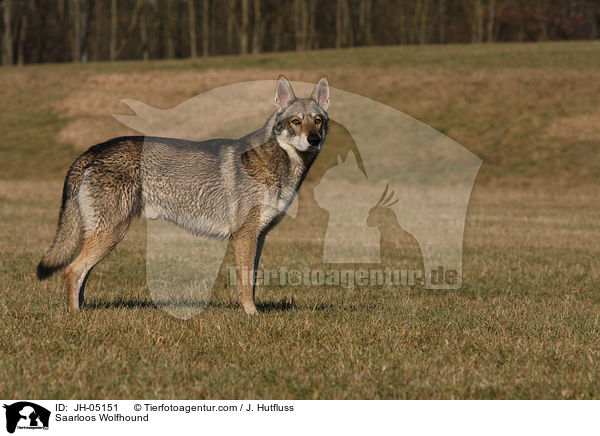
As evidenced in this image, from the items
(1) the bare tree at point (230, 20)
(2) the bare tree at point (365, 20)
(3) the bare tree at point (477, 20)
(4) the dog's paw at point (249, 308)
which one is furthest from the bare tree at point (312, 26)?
(4) the dog's paw at point (249, 308)

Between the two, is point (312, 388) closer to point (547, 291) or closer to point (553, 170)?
point (547, 291)

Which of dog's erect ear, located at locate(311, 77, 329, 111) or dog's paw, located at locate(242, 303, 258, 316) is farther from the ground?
dog's erect ear, located at locate(311, 77, 329, 111)

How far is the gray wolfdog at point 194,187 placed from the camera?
7711 millimetres

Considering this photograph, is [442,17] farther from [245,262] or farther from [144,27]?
[245,262]

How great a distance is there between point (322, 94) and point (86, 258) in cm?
377

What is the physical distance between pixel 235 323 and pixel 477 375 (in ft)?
9.82

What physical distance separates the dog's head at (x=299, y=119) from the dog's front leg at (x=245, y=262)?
131cm

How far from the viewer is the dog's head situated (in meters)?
7.91

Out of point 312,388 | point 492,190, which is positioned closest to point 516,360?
point 312,388

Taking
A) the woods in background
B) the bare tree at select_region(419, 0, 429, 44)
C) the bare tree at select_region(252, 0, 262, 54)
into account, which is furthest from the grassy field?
the bare tree at select_region(419, 0, 429, 44)

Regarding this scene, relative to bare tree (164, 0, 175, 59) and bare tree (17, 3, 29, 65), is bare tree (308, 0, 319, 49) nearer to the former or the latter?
bare tree (164, 0, 175, 59)

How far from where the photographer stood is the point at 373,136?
127 ft

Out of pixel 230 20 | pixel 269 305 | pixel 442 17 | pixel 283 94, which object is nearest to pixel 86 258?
pixel 269 305
